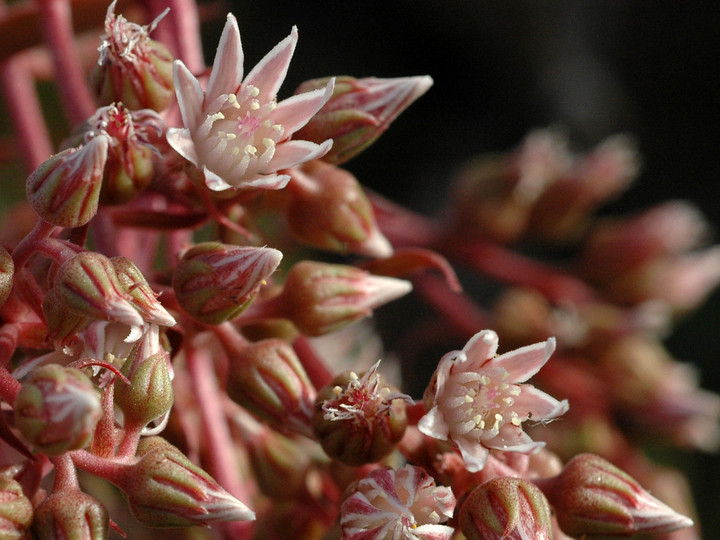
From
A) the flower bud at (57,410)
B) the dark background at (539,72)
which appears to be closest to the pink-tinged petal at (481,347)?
the flower bud at (57,410)

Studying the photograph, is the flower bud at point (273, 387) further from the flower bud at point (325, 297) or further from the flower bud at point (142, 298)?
the flower bud at point (142, 298)

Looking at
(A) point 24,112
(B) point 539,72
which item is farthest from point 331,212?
(B) point 539,72

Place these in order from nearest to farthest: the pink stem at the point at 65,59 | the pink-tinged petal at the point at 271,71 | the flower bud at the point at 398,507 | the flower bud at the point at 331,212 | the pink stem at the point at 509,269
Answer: the flower bud at the point at 398,507, the pink-tinged petal at the point at 271,71, the flower bud at the point at 331,212, the pink stem at the point at 65,59, the pink stem at the point at 509,269

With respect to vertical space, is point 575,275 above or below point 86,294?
below

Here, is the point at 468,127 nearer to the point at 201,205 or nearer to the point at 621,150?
the point at 621,150

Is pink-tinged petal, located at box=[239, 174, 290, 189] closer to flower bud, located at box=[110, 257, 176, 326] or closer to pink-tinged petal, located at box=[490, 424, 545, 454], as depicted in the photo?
flower bud, located at box=[110, 257, 176, 326]

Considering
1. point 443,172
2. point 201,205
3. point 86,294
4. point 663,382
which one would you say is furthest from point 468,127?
point 86,294
